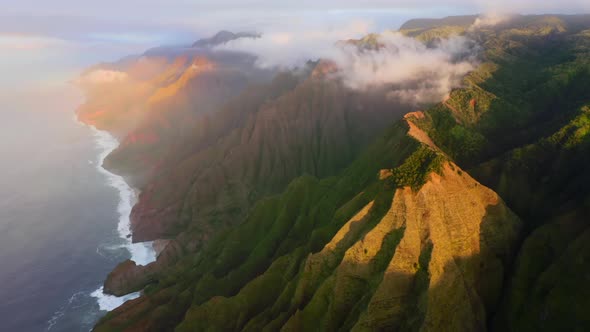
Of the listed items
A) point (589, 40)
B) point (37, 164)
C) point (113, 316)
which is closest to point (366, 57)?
point (589, 40)

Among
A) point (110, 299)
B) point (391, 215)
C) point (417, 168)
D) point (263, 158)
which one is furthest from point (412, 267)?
point (263, 158)

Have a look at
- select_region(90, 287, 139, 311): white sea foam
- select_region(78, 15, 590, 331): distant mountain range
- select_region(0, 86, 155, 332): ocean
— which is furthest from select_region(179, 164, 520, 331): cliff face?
select_region(0, 86, 155, 332): ocean

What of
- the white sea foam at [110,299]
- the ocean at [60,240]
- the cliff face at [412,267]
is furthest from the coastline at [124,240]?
the cliff face at [412,267]

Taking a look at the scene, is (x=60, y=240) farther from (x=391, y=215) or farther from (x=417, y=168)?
(x=417, y=168)

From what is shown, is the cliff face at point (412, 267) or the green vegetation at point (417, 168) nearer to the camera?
the cliff face at point (412, 267)

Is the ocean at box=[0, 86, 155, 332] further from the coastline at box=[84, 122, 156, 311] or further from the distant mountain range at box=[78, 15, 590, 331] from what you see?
the distant mountain range at box=[78, 15, 590, 331]

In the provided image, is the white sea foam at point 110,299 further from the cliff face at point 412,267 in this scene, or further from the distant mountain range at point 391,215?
the cliff face at point 412,267
